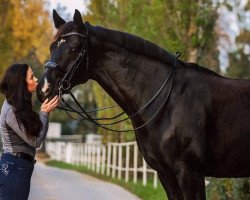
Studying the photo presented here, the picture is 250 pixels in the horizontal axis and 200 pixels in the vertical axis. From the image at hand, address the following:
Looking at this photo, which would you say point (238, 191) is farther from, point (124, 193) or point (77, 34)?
point (124, 193)

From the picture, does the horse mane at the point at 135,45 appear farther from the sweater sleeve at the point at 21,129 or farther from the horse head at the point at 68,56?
the sweater sleeve at the point at 21,129

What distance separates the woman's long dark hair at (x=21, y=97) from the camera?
14.9 ft

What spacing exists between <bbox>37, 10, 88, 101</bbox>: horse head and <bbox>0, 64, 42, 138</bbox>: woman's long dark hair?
296mm

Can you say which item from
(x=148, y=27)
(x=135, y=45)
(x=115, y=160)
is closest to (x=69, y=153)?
(x=115, y=160)

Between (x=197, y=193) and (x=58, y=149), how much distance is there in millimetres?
32925

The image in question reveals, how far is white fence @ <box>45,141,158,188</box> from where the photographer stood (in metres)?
15.6

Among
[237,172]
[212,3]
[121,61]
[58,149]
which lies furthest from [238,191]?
[58,149]

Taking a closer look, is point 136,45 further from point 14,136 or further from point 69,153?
point 69,153

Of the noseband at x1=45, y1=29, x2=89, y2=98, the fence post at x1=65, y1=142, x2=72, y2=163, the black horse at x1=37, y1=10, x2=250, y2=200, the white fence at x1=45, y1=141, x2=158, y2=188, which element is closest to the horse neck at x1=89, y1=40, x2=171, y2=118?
the black horse at x1=37, y1=10, x2=250, y2=200

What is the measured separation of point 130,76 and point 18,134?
1.10m

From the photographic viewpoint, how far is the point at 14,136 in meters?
4.59

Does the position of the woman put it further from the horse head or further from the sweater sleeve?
the horse head

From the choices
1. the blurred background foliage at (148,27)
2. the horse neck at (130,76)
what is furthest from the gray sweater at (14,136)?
the blurred background foliage at (148,27)

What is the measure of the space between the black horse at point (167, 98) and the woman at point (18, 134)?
0.28 metres
